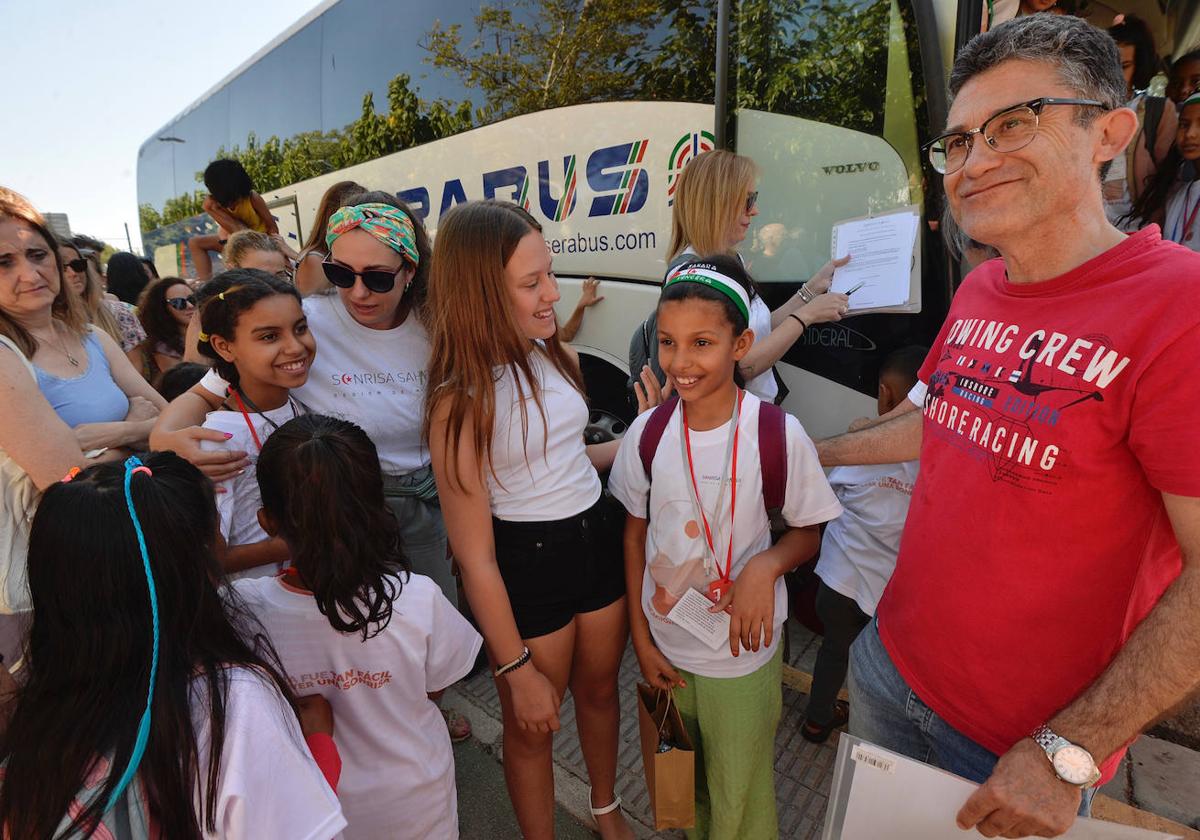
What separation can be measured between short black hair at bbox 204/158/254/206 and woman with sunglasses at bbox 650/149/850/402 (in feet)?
11.0

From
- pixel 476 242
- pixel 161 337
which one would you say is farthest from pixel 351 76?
pixel 476 242

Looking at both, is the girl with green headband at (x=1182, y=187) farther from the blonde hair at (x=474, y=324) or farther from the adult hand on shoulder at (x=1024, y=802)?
the blonde hair at (x=474, y=324)

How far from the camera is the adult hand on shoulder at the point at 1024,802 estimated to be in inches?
37.7

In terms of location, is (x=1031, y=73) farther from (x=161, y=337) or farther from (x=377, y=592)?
(x=161, y=337)

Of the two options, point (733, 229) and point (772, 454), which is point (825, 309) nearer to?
point (733, 229)

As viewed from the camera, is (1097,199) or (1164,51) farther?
(1164,51)

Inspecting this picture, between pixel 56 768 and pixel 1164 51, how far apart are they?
5795 millimetres

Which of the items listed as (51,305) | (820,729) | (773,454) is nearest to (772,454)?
(773,454)

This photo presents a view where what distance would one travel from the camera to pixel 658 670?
1.68 meters

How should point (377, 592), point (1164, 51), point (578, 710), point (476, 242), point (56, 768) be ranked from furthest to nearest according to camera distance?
point (1164, 51) → point (578, 710) → point (476, 242) → point (377, 592) → point (56, 768)

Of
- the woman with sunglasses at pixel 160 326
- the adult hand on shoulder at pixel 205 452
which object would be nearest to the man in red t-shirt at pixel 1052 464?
the adult hand on shoulder at pixel 205 452

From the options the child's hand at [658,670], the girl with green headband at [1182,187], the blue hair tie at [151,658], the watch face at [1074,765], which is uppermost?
the girl with green headband at [1182,187]

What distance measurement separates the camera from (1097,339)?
0.99 meters

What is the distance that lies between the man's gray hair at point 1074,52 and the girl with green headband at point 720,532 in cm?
74
